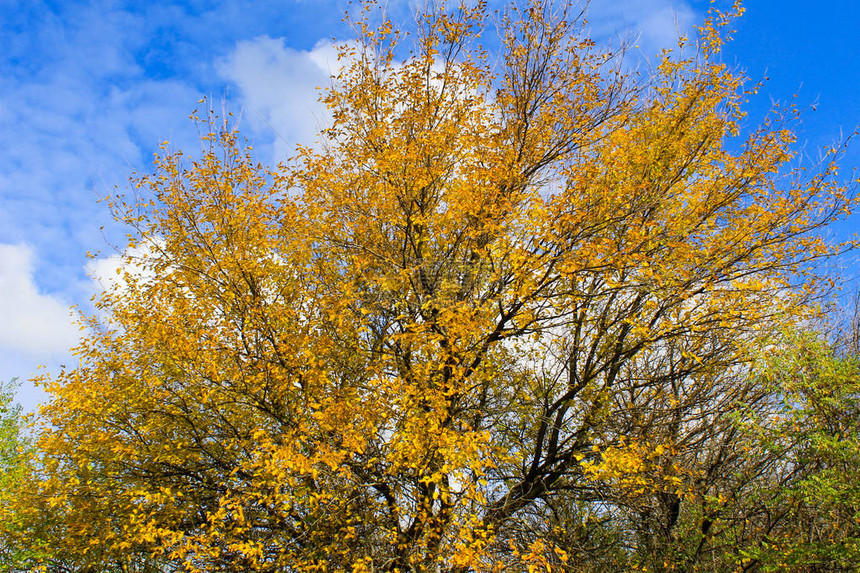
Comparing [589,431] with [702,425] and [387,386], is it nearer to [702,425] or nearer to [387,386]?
[702,425]

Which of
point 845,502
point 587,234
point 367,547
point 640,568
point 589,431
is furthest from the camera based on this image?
point 640,568

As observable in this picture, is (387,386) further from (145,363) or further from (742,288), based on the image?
(742,288)

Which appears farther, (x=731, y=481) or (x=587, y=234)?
(x=731, y=481)

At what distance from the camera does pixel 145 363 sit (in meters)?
10.4

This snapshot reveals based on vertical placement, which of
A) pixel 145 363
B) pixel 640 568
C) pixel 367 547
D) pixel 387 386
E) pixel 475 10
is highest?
pixel 475 10

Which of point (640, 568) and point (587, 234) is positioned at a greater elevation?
point (587, 234)

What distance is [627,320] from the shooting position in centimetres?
876

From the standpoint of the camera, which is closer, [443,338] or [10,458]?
[443,338]

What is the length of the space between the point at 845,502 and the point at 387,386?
6.02m

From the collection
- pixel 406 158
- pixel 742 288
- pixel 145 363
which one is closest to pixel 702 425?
pixel 742 288

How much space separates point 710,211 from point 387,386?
A: 6370mm

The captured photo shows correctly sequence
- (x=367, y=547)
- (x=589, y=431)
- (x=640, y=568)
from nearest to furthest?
(x=367, y=547), (x=589, y=431), (x=640, y=568)

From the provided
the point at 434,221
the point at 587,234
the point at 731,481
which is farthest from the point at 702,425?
the point at 434,221

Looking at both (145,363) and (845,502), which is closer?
(845,502)
